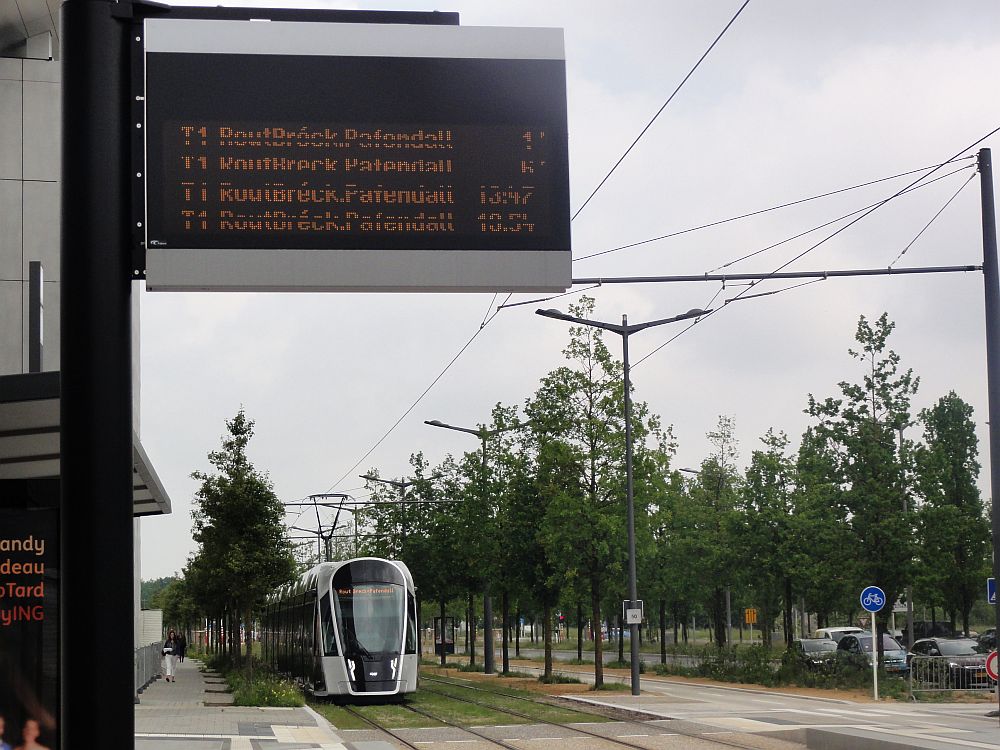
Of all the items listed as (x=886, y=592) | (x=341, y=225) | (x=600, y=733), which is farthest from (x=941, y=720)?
(x=341, y=225)

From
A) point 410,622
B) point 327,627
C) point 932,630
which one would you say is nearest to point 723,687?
point 410,622

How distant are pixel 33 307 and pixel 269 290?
1388 centimetres

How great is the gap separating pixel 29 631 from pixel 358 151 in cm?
538

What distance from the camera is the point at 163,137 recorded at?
514 cm

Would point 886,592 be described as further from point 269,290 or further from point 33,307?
point 269,290

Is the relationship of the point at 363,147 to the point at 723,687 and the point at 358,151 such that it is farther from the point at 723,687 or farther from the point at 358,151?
the point at 723,687

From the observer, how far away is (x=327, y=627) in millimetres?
31969

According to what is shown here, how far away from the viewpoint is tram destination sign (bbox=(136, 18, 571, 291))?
5273 mm

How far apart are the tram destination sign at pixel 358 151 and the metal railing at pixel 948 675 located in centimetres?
3181

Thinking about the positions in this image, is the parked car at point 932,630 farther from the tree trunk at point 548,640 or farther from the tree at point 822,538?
the tree trunk at point 548,640

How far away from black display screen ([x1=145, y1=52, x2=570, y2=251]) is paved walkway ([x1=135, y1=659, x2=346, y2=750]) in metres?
16.2

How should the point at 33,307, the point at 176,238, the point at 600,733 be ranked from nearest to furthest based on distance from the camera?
the point at 176,238, the point at 33,307, the point at 600,733

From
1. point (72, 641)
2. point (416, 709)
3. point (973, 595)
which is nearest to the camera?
point (72, 641)

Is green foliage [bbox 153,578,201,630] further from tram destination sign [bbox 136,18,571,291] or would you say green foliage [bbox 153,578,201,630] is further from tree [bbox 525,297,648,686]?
tram destination sign [bbox 136,18,571,291]
